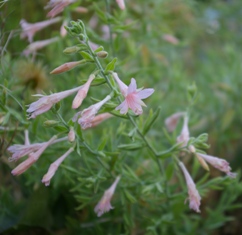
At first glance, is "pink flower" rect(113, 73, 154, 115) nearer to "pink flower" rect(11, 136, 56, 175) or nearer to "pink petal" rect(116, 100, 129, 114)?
"pink petal" rect(116, 100, 129, 114)

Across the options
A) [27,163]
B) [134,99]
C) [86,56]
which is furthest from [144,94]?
[27,163]

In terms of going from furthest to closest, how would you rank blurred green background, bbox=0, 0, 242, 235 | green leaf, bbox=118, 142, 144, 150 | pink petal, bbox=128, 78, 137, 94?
blurred green background, bbox=0, 0, 242, 235 < green leaf, bbox=118, 142, 144, 150 < pink petal, bbox=128, 78, 137, 94

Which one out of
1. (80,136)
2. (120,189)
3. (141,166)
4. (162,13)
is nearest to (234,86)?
(162,13)

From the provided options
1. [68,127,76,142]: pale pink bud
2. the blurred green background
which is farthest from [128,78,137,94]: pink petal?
the blurred green background

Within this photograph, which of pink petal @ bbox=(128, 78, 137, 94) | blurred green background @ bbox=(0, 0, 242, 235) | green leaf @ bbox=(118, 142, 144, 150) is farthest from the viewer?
blurred green background @ bbox=(0, 0, 242, 235)

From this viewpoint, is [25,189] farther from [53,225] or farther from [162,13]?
[162,13]

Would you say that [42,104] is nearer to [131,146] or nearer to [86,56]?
[86,56]

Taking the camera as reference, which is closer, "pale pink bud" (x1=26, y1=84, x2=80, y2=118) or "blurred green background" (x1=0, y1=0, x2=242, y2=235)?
"pale pink bud" (x1=26, y1=84, x2=80, y2=118)

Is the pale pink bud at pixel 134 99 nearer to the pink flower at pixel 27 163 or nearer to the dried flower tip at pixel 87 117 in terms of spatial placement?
the dried flower tip at pixel 87 117
